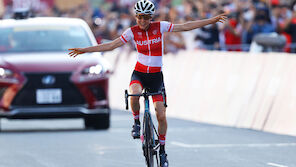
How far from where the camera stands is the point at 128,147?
43.9ft

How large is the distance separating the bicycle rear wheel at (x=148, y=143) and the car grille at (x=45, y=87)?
5534 mm

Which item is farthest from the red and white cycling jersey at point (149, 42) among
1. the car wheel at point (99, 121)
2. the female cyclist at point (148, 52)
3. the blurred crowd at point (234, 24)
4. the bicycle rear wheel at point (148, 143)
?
the blurred crowd at point (234, 24)

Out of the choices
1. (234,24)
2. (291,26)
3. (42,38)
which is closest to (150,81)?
(42,38)

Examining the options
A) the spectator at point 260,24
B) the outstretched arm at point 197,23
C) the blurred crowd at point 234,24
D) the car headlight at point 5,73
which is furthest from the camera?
the spectator at point 260,24

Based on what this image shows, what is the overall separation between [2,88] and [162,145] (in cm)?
572

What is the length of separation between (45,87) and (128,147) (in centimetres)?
284

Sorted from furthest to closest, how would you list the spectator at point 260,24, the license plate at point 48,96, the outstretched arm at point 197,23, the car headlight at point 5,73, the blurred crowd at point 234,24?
the spectator at point 260,24, the blurred crowd at point 234,24, the license plate at point 48,96, the car headlight at point 5,73, the outstretched arm at point 197,23

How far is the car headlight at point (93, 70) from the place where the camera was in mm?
15805

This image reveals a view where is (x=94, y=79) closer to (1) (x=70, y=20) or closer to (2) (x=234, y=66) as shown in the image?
(1) (x=70, y=20)

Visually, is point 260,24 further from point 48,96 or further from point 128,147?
point 128,147

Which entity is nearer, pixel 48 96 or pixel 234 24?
pixel 48 96

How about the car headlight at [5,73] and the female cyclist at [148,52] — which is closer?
the female cyclist at [148,52]

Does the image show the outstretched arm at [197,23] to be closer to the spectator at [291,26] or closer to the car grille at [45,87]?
the car grille at [45,87]

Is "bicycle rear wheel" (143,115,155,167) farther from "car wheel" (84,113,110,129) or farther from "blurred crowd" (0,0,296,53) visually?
"blurred crowd" (0,0,296,53)
